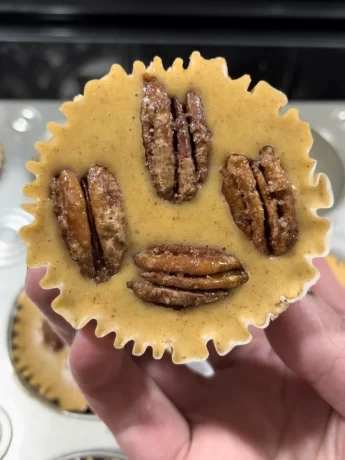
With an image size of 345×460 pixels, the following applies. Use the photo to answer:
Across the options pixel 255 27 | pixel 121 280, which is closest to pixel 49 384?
pixel 121 280

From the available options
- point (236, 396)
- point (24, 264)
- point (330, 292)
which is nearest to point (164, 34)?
point (24, 264)

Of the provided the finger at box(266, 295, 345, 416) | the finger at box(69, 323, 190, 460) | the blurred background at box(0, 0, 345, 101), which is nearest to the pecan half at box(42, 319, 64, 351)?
the finger at box(69, 323, 190, 460)

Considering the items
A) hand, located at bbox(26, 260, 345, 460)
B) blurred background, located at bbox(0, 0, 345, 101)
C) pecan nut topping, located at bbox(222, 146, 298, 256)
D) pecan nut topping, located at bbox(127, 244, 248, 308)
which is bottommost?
hand, located at bbox(26, 260, 345, 460)

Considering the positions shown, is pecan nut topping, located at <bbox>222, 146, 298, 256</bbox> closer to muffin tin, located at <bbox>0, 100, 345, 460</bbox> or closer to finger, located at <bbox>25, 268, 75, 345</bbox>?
finger, located at <bbox>25, 268, 75, 345</bbox>

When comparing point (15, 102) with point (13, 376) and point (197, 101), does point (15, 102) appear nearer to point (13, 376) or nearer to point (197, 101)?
point (13, 376)

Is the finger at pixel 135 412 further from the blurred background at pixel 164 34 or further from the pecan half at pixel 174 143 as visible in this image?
the blurred background at pixel 164 34

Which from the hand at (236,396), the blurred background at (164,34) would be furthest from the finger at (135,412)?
the blurred background at (164,34)

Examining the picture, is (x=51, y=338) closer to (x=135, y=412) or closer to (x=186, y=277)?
(x=135, y=412)
